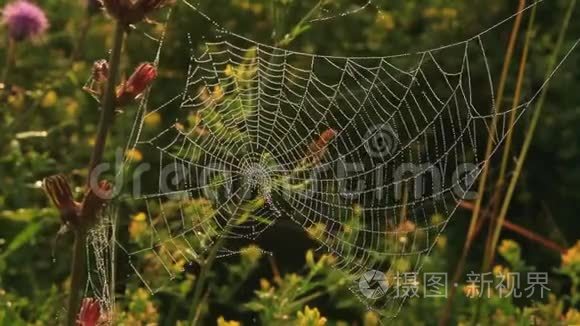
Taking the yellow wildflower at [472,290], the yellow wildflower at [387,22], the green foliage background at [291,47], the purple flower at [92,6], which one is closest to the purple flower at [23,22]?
the green foliage background at [291,47]

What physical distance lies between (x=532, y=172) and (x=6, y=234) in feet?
5.55

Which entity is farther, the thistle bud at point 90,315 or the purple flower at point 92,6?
the purple flower at point 92,6

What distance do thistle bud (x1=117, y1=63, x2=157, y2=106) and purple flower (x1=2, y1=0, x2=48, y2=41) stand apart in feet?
3.58

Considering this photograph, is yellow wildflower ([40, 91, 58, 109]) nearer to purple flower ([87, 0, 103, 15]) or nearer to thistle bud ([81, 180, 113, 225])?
purple flower ([87, 0, 103, 15])

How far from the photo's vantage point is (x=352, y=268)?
1832mm

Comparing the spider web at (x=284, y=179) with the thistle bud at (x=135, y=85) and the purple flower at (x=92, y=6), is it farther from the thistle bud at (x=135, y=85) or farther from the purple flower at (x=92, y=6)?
the thistle bud at (x=135, y=85)

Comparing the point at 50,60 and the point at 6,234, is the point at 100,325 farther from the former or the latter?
the point at 50,60

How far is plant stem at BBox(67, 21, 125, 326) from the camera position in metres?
0.92

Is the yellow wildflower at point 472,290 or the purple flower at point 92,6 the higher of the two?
the purple flower at point 92,6

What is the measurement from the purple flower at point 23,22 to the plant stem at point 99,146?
114 cm

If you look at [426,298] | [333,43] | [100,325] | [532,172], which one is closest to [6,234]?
[426,298]

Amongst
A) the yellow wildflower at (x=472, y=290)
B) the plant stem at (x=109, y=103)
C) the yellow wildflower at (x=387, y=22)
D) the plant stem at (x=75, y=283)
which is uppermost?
the yellow wildflower at (x=387, y=22)

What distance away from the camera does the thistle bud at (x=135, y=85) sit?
0.98 metres

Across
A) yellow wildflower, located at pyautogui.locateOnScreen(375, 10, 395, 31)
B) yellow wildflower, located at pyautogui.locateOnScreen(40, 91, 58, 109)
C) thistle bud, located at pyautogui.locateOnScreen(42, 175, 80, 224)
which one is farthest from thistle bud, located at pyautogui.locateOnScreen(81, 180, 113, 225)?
yellow wildflower, located at pyautogui.locateOnScreen(375, 10, 395, 31)
